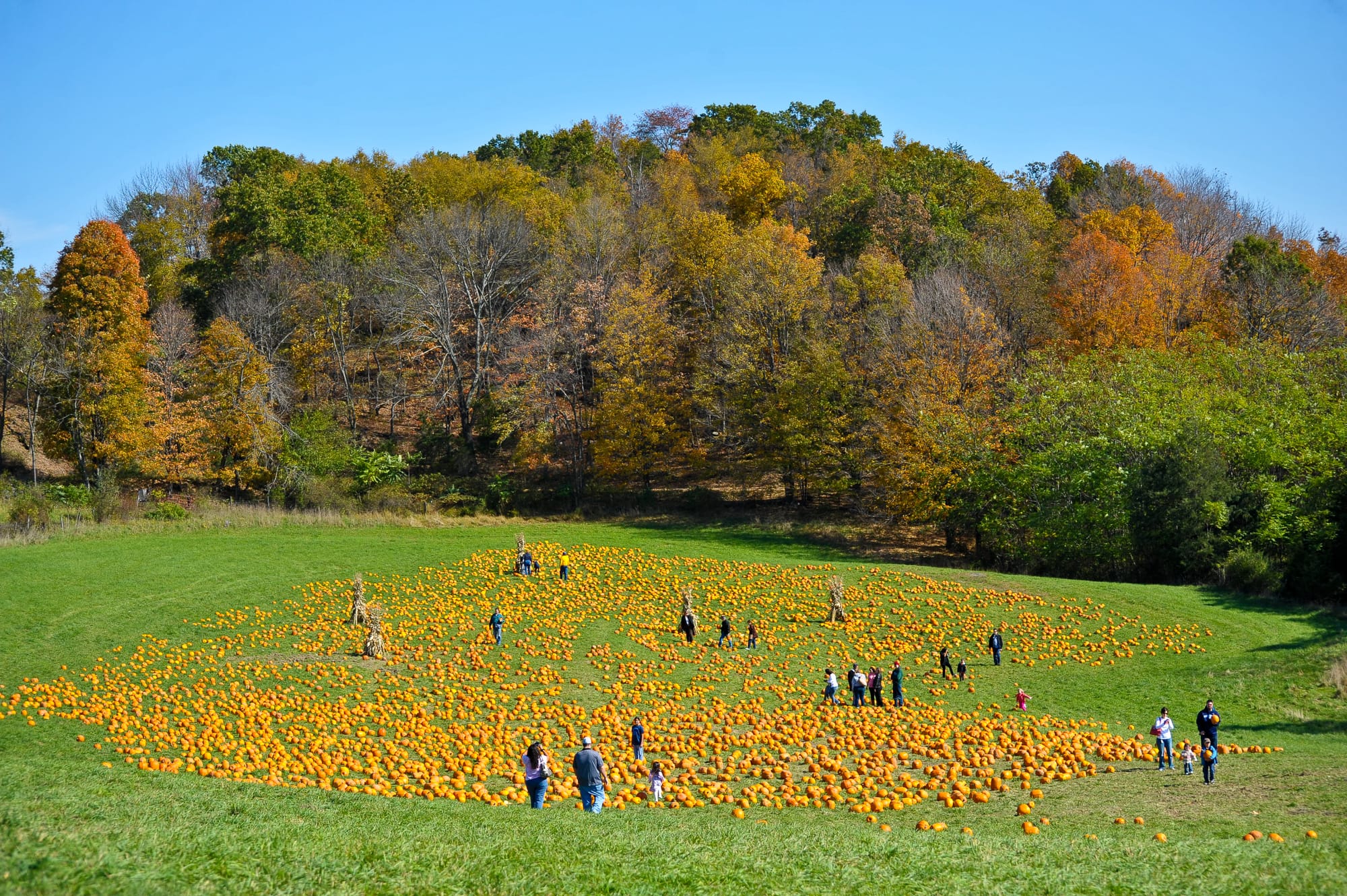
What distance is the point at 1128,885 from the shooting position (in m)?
11.3

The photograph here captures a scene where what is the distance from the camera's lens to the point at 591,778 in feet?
53.2

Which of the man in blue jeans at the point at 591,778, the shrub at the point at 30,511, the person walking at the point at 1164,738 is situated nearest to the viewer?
the man in blue jeans at the point at 591,778

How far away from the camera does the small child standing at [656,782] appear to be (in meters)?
17.2

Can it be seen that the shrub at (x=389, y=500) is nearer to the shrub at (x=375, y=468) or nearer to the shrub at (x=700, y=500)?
the shrub at (x=375, y=468)

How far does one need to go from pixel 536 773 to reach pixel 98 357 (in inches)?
2052

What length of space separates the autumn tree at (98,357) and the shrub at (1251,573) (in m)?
55.6

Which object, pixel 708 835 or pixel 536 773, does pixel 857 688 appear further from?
pixel 708 835

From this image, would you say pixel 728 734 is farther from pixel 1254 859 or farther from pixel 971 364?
pixel 971 364

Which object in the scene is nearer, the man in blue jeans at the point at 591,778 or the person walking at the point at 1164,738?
A: the man in blue jeans at the point at 591,778

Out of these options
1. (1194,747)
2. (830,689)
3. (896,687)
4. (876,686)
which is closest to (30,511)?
(830,689)

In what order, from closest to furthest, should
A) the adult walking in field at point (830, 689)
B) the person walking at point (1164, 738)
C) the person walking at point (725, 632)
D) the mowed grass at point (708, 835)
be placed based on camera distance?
1. the mowed grass at point (708, 835)
2. the person walking at point (1164, 738)
3. the adult walking in field at point (830, 689)
4. the person walking at point (725, 632)

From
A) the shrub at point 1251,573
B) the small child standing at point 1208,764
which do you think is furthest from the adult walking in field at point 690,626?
the shrub at point 1251,573

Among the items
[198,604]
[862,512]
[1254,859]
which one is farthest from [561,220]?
[1254,859]

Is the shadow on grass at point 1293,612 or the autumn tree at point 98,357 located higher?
the autumn tree at point 98,357
